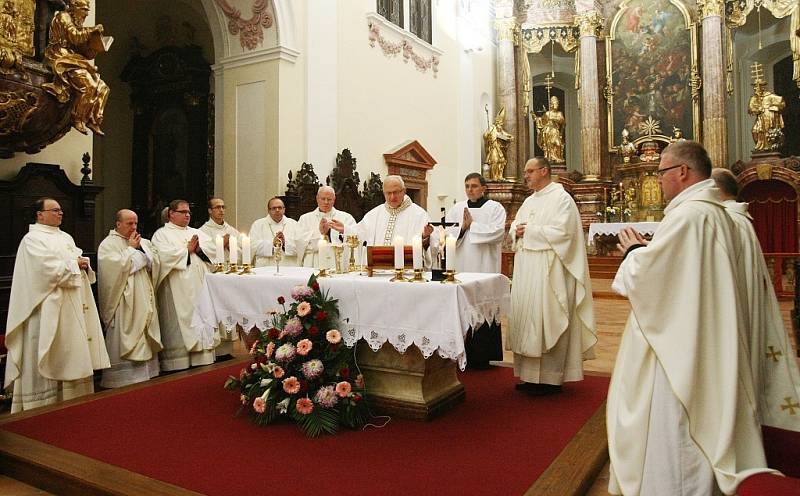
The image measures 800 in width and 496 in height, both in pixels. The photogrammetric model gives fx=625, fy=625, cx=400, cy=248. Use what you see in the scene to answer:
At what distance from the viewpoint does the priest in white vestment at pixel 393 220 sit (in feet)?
16.5

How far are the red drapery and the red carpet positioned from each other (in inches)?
463

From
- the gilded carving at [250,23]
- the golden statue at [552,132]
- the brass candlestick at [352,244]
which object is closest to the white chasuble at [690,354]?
the brass candlestick at [352,244]

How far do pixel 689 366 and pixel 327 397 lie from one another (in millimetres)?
2168

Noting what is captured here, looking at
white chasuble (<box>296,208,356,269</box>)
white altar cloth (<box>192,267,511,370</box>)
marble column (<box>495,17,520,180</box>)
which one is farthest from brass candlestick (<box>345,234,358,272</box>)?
marble column (<box>495,17,520,180</box>)

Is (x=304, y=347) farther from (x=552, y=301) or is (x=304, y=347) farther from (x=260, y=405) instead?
(x=552, y=301)

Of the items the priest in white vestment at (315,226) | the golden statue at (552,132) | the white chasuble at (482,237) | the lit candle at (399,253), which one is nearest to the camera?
the lit candle at (399,253)

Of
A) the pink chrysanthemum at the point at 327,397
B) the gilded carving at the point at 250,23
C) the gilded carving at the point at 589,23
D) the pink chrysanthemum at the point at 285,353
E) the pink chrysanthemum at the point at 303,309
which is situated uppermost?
the gilded carving at the point at 589,23

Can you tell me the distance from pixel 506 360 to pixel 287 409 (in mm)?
2969

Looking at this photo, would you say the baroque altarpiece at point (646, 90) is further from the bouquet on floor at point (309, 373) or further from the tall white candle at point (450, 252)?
the bouquet on floor at point (309, 373)

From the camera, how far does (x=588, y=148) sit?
640 inches

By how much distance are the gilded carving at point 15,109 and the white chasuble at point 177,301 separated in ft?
5.42

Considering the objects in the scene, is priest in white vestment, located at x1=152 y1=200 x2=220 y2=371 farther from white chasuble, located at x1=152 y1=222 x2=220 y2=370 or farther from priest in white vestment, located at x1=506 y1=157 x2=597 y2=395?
priest in white vestment, located at x1=506 y1=157 x2=597 y2=395

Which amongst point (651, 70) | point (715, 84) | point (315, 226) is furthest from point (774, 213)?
point (315, 226)

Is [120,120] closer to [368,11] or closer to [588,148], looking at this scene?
[368,11]
